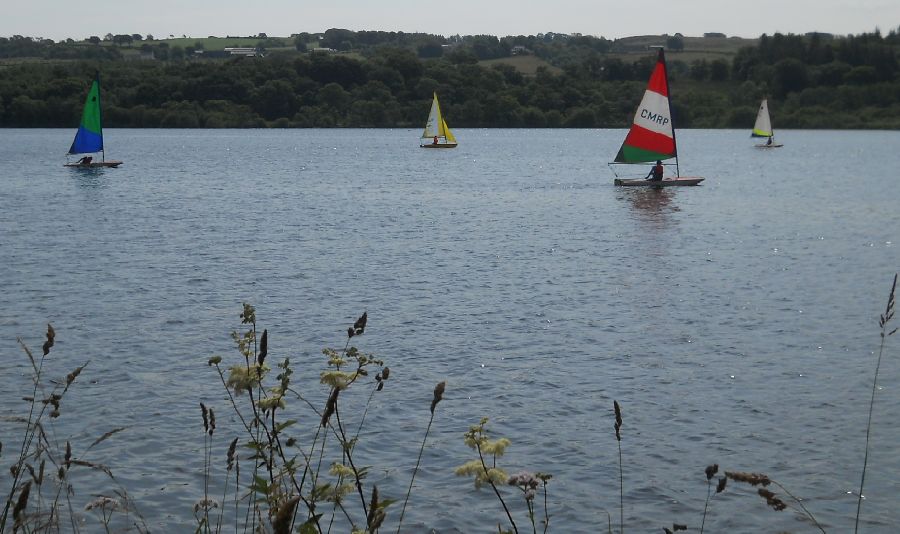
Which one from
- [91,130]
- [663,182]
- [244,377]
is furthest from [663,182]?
[244,377]

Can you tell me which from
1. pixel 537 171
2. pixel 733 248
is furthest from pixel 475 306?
pixel 537 171

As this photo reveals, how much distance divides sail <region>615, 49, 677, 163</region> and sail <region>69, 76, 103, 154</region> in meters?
31.6

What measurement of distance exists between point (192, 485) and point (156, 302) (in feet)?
48.0

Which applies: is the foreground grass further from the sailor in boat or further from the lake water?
the sailor in boat

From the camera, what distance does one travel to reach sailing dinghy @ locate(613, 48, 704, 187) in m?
56.8

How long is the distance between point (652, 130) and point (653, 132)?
5.0 inches

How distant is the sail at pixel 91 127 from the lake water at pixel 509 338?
11480 mm

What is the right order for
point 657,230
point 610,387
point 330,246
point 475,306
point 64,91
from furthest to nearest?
point 64,91, point 657,230, point 330,246, point 475,306, point 610,387

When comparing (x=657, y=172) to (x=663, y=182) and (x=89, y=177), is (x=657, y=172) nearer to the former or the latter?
(x=663, y=182)

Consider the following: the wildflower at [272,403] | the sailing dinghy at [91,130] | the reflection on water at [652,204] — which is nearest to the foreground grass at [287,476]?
the wildflower at [272,403]

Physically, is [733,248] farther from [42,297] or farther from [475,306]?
Result: [42,297]

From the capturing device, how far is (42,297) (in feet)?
92.0

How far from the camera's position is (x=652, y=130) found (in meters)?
57.8

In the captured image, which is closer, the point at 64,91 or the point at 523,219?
the point at 523,219
